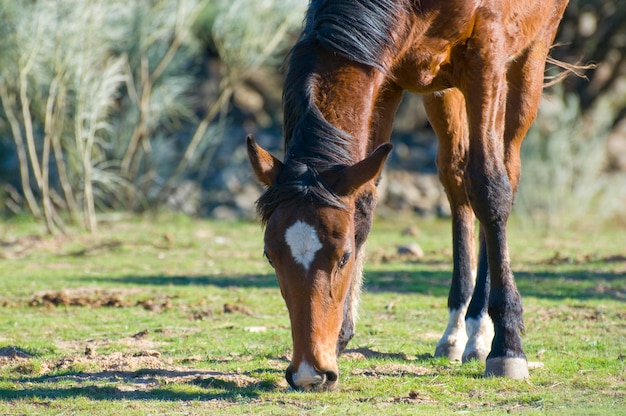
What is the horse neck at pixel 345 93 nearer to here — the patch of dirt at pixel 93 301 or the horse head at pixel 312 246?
the horse head at pixel 312 246

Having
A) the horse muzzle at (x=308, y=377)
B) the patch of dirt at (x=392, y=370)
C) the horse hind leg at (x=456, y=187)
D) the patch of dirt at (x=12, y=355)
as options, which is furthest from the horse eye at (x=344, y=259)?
the patch of dirt at (x=12, y=355)

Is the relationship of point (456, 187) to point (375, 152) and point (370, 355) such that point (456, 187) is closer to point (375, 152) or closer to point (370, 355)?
point (370, 355)

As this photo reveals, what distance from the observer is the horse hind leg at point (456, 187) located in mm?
5902

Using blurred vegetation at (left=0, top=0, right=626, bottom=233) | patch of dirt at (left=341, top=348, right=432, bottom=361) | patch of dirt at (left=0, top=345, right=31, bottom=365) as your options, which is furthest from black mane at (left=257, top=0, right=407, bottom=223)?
blurred vegetation at (left=0, top=0, right=626, bottom=233)

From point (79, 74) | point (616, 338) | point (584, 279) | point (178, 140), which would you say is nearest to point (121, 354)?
point (616, 338)

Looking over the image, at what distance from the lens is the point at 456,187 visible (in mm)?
6234

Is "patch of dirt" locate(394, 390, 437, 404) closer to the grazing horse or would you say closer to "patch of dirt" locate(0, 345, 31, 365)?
the grazing horse

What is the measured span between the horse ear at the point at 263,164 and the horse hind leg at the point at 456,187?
1.97 metres

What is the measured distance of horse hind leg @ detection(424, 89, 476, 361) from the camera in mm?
5902

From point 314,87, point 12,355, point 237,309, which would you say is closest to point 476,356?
point 314,87

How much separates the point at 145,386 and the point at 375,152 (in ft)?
5.63

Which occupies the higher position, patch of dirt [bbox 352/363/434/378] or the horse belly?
the horse belly

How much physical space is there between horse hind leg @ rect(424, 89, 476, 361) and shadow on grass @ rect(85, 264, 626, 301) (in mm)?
1884

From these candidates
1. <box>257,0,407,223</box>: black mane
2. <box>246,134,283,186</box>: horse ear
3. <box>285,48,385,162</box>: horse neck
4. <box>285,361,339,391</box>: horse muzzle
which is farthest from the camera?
<box>285,48,385,162</box>: horse neck
